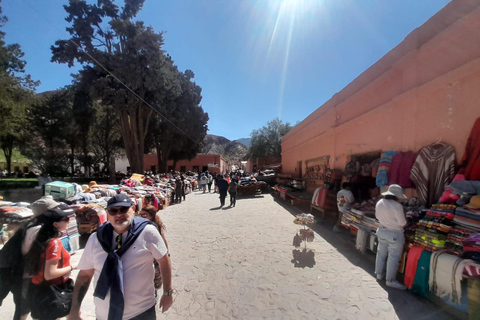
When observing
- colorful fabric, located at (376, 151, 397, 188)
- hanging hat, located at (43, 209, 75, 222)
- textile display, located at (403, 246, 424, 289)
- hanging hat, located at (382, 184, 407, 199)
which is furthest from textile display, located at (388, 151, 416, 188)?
hanging hat, located at (43, 209, 75, 222)

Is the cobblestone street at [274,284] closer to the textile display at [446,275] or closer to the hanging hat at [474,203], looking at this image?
the textile display at [446,275]

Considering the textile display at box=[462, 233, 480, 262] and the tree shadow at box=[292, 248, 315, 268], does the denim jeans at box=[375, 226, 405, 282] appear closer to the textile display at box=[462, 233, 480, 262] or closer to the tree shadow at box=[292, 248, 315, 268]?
the textile display at box=[462, 233, 480, 262]

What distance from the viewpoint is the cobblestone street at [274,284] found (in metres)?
3.11

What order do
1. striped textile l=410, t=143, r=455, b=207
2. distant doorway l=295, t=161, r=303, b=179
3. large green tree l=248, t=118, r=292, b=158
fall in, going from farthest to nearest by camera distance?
large green tree l=248, t=118, r=292, b=158 < distant doorway l=295, t=161, r=303, b=179 < striped textile l=410, t=143, r=455, b=207

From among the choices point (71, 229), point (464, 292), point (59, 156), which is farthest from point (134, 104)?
point (464, 292)

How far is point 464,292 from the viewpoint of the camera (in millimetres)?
2703

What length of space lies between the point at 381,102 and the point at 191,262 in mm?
6300

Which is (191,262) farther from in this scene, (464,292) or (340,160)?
(340,160)

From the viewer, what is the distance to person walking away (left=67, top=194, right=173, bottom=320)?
1.80 meters

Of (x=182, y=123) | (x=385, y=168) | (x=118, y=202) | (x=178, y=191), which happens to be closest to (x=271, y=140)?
(x=182, y=123)

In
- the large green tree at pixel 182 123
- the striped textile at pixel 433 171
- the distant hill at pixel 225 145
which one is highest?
the distant hill at pixel 225 145

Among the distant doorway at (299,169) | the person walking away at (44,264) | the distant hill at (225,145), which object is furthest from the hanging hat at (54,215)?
the distant hill at (225,145)

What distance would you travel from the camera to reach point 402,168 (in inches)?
188

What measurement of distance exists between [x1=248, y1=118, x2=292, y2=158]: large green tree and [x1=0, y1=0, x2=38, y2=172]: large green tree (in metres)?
29.1
